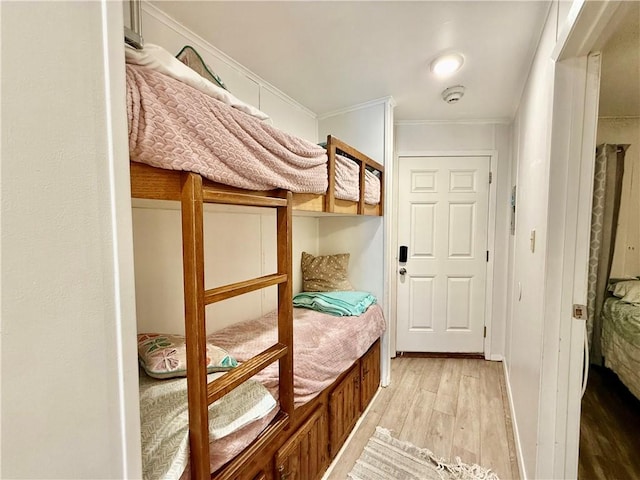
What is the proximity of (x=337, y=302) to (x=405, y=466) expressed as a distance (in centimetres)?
102

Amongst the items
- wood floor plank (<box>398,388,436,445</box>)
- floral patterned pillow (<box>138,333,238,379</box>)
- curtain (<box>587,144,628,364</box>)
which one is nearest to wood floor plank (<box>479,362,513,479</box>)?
wood floor plank (<box>398,388,436,445</box>)

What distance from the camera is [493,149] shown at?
114 inches

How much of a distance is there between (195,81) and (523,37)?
1721 mm

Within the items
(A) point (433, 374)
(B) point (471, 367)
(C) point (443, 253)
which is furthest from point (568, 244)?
(B) point (471, 367)

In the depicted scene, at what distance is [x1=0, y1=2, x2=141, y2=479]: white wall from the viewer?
17.2 inches

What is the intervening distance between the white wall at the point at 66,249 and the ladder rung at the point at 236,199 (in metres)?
0.32

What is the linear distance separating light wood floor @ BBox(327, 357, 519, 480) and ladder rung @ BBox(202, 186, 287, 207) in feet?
5.06

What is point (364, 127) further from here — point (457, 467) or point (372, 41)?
point (457, 467)

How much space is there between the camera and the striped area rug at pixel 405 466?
163 centimetres

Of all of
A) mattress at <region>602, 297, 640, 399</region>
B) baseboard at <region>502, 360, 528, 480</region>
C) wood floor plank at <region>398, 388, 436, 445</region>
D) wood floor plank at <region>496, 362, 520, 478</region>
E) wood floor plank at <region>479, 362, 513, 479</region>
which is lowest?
wood floor plank at <region>398, 388, 436, 445</region>

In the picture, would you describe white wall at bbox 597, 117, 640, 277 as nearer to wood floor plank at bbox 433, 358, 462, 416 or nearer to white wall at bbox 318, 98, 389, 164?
wood floor plank at bbox 433, 358, 462, 416

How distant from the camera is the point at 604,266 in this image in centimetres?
269

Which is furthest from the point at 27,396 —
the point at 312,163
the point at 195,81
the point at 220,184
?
the point at 312,163

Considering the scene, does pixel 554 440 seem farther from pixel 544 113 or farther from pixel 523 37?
pixel 523 37
